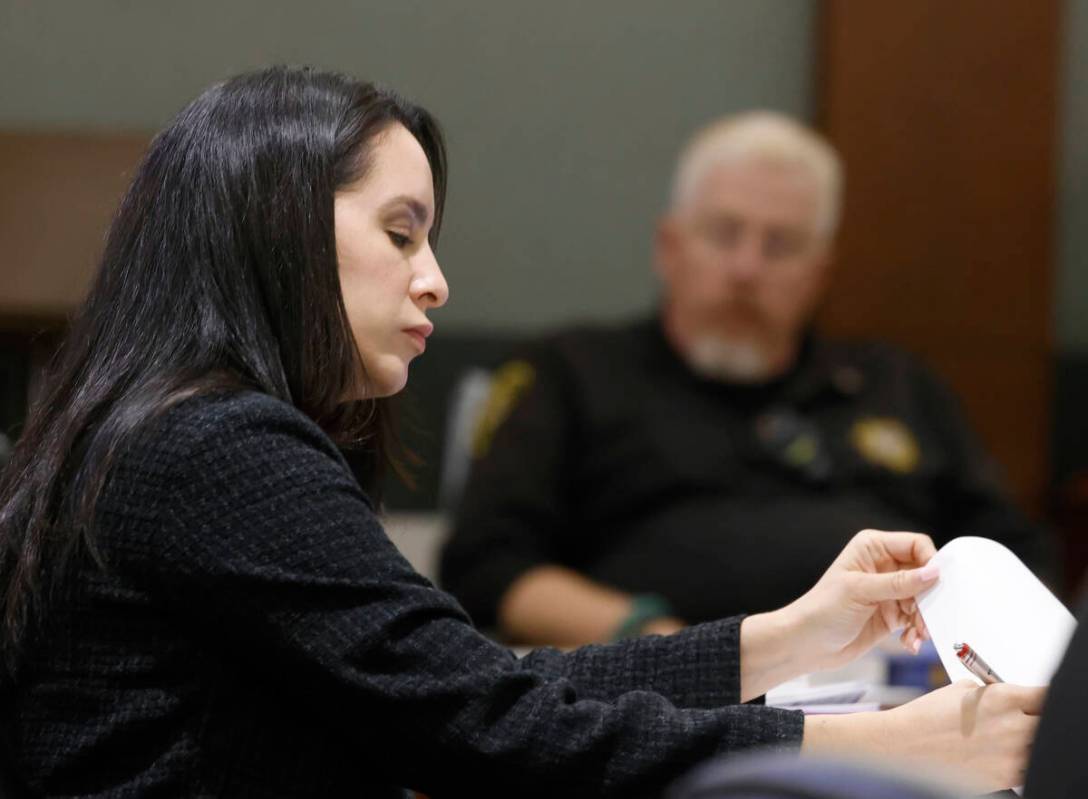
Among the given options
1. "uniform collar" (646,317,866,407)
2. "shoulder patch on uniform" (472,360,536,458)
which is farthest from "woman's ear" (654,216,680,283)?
"shoulder patch on uniform" (472,360,536,458)

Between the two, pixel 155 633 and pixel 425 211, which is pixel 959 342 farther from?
pixel 155 633

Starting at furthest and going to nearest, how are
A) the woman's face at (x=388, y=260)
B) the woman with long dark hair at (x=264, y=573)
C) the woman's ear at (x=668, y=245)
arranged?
the woman's ear at (x=668, y=245) < the woman's face at (x=388, y=260) < the woman with long dark hair at (x=264, y=573)

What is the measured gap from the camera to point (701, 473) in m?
2.66

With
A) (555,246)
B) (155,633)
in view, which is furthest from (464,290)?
(155,633)

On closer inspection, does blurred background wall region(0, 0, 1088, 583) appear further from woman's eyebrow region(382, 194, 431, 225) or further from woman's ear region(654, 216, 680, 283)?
woman's eyebrow region(382, 194, 431, 225)

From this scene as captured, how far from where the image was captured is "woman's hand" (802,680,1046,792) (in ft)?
3.31

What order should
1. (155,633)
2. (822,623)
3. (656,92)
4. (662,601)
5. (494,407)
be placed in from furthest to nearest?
(656,92)
(494,407)
(662,601)
(822,623)
(155,633)

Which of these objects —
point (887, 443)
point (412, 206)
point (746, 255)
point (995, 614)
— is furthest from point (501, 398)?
point (995, 614)

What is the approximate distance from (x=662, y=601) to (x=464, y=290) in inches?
43.6

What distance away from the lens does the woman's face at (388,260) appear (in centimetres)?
116

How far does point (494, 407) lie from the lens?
2727mm

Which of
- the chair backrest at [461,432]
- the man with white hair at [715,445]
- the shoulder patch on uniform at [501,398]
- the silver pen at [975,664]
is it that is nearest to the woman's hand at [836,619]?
the silver pen at [975,664]

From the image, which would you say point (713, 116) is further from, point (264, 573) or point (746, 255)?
point (264, 573)

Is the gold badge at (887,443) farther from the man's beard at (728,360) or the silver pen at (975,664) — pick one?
the silver pen at (975,664)
